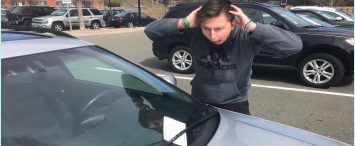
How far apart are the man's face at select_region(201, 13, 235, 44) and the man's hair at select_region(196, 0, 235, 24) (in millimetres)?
20

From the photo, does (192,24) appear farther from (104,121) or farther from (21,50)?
(21,50)

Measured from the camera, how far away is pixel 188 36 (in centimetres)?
191

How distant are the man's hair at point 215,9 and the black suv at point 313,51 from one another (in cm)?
374

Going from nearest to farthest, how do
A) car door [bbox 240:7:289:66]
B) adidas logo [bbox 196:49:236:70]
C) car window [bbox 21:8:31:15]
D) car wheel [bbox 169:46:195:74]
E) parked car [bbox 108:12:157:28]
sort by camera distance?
1. adidas logo [bbox 196:49:236:70]
2. car door [bbox 240:7:289:66]
3. car wheel [bbox 169:46:195:74]
4. car window [bbox 21:8:31:15]
5. parked car [bbox 108:12:157:28]

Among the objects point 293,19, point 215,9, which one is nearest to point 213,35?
point 215,9

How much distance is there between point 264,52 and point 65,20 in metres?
15.3

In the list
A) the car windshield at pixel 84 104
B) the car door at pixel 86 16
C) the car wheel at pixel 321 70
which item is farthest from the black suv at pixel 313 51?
the car door at pixel 86 16

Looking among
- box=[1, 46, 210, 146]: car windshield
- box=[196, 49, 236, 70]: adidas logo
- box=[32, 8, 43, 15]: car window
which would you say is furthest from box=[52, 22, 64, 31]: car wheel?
box=[196, 49, 236, 70]: adidas logo

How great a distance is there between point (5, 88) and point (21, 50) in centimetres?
25

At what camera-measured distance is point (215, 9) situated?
1515mm

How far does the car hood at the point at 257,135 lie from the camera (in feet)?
4.89

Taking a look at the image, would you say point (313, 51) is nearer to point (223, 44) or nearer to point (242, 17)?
point (223, 44)

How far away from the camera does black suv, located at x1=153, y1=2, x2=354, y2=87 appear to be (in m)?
4.56

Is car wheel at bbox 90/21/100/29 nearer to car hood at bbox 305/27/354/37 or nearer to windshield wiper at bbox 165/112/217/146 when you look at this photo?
car hood at bbox 305/27/354/37
